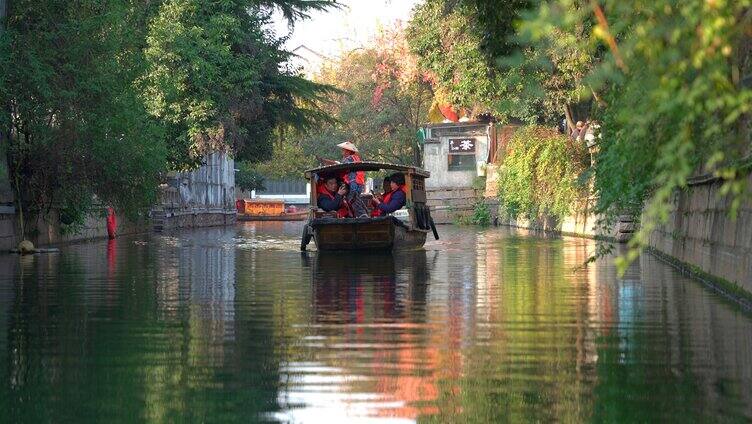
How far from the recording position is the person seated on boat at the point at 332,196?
117ft

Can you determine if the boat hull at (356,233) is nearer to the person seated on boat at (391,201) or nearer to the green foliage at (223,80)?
the person seated on boat at (391,201)

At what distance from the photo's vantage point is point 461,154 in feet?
255

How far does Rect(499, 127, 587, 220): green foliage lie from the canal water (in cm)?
1982

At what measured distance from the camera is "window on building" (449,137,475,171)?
77.4m

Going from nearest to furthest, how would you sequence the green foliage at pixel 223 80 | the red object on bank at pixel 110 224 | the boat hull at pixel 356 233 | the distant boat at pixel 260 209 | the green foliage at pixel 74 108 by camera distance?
the green foliage at pixel 74 108, the boat hull at pixel 356 233, the red object on bank at pixel 110 224, the green foliage at pixel 223 80, the distant boat at pixel 260 209

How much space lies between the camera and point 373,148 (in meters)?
96.7

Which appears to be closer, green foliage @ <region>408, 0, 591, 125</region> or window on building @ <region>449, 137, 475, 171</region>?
green foliage @ <region>408, 0, 591, 125</region>

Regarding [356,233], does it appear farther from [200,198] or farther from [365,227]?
[200,198]

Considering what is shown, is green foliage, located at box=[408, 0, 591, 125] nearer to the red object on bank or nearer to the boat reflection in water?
the red object on bank

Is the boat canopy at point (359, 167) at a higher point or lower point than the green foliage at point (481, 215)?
higher

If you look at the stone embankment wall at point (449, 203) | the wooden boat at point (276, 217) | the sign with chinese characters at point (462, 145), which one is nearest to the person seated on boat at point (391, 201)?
the stone embankment wall at point (449, 203)

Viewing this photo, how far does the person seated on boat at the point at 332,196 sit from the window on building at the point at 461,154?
1619 inches

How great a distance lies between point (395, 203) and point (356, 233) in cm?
234

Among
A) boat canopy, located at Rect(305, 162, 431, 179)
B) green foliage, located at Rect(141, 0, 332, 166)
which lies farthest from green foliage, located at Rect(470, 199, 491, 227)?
boat canopy, located at Rect(305, 162, 431, 179)
